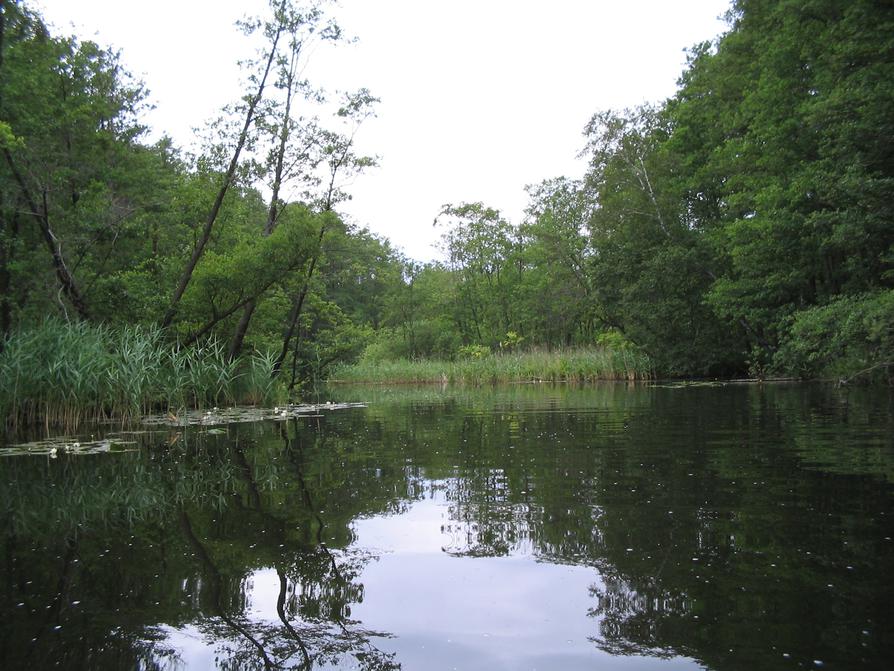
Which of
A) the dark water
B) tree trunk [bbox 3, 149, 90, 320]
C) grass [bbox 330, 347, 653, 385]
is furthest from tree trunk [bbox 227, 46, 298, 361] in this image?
grass [bbox 330, 347, 653, 385]

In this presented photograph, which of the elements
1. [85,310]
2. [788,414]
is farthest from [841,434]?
[85,310]

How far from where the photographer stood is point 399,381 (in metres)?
35.2

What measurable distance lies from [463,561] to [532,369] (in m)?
26.1

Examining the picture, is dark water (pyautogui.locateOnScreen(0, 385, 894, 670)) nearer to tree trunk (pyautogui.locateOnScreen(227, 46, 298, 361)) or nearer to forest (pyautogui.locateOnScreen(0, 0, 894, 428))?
forest (pyautogui.locateOnScreen(0, 0, 894, 428))

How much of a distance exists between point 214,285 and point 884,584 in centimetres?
1443

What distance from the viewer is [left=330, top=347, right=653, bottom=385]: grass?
86.9 ft

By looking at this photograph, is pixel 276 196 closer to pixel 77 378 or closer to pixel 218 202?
pixel 218 202

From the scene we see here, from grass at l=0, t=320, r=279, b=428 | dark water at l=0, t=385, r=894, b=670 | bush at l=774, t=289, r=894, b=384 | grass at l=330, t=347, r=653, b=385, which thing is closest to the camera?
dark water at l=0, t=385, r=894, b=670

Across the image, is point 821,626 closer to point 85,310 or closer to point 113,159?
point 85,310

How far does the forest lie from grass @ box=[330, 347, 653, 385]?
865 mm

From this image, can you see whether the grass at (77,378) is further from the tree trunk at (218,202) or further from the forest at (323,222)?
the tree trunk at (218,202)

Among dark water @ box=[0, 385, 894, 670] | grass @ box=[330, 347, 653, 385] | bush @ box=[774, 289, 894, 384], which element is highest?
bush @ box=[774, 289, 894, 384]

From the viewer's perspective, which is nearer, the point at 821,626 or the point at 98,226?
the point at 821,626

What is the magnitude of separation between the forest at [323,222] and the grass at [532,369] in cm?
86
